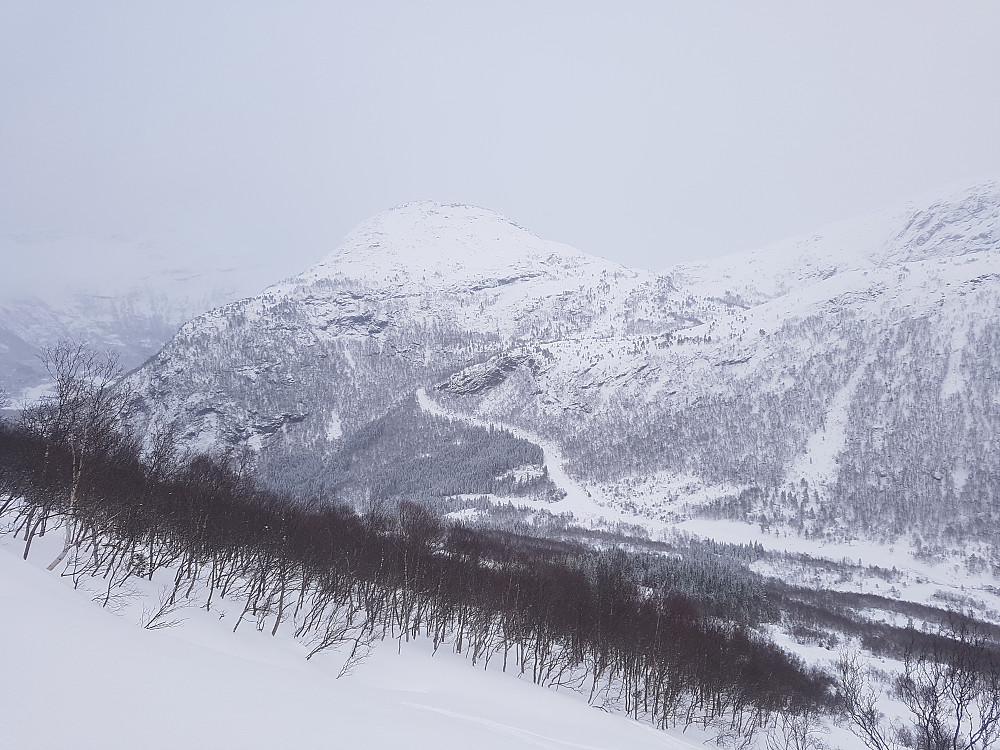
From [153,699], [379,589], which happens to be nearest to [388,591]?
[379,589]

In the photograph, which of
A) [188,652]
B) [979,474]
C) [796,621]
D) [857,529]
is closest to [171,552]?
[188,652]

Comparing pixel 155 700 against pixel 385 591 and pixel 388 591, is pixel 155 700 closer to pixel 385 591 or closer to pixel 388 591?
pixel 385 591

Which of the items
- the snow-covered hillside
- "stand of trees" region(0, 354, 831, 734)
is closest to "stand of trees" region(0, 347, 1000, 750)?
"stand of trees" region(0, 354, 831, 734)

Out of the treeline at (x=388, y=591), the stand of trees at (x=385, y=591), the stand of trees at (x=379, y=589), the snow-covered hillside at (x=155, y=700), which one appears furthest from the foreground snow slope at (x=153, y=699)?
the treeline at (x=388, y=591)

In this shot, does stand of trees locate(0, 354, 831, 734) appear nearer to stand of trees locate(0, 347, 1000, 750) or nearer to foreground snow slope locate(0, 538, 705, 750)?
stand of trees locate(0, 347, 1000, 750)

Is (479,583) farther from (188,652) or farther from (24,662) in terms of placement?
(24,662)

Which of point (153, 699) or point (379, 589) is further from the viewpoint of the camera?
point (379, 589)

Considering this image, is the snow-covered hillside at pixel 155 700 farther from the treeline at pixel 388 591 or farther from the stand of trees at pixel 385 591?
the treeline at pixel 388 591

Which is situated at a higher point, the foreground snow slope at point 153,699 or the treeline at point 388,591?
the foreground snow slope at point 153,699
